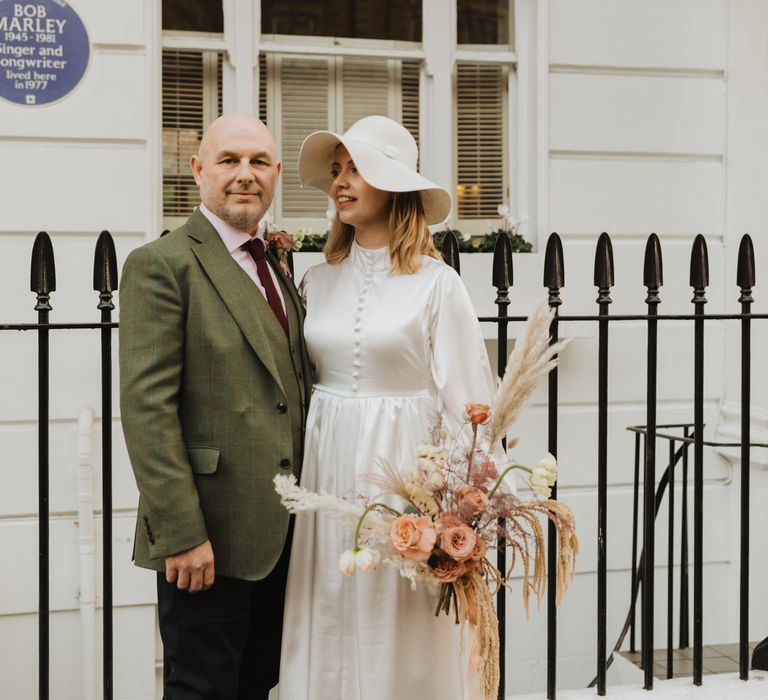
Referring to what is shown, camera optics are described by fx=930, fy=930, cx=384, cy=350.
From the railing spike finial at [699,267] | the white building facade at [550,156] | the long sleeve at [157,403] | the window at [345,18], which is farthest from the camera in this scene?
the window at [345,18]

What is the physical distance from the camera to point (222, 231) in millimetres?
2705

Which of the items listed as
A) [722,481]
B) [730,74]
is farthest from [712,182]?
[722,481]

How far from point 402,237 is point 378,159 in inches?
9.4

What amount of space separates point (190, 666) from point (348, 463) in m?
0.70

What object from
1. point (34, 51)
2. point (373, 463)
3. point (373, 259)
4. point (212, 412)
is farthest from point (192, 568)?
point (34, 51)

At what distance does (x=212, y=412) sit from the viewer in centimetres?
255

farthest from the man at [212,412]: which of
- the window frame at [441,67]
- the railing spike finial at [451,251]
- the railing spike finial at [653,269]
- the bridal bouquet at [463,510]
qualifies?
the window frame at [441,67]

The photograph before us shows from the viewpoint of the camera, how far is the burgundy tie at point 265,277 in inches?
107

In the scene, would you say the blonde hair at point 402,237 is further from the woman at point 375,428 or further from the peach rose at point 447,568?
the peach rose at point 447,568

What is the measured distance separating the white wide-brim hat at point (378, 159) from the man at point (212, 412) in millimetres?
250

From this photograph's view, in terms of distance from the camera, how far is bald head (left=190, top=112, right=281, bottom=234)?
2.67 meters

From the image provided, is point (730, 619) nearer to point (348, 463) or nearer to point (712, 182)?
point (712, 182)

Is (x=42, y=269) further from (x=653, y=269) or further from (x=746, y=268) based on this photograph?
(x=746, y=268)

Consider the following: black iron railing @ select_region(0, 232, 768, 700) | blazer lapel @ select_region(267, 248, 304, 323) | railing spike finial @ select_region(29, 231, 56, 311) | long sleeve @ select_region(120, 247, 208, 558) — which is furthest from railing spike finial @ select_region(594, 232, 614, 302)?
railing spike finial @ select_region(29, 231, 56, 311)
